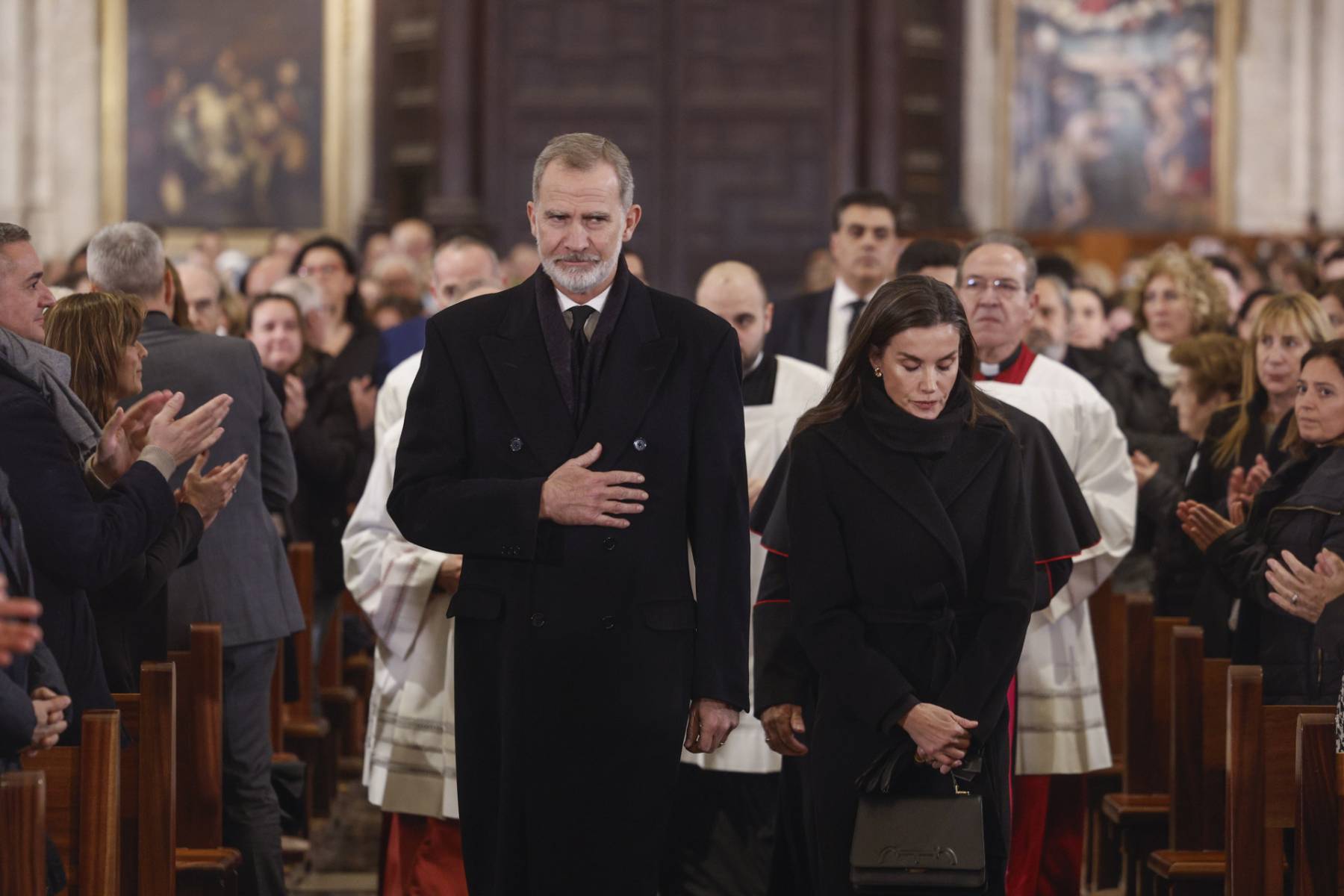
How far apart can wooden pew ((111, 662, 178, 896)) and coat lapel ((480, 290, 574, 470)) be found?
3.91 feet

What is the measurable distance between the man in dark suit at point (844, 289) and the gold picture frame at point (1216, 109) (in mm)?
9433

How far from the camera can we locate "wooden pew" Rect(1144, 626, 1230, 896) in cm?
541

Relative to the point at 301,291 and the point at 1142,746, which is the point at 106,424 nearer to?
the point at 1142,746

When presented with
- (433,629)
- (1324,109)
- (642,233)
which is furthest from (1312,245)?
(433,629)

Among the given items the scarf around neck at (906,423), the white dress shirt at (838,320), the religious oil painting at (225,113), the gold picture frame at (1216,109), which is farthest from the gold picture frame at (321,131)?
the scarf around neck at (906,423)

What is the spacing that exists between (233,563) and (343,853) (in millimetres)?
2191

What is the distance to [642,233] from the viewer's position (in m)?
15.4

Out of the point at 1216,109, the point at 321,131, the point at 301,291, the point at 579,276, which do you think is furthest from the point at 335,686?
the point at 1216,109

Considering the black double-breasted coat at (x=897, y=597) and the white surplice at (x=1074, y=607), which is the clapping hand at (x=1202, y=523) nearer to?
the white surplice at (x=1074, y=607)

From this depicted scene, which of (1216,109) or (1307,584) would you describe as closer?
(1307,584)

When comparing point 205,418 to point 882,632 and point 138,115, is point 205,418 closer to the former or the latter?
point 882,632

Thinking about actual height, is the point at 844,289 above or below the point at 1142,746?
above

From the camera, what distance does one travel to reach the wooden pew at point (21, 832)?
3.53 m

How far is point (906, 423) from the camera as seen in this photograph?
4.52 m
